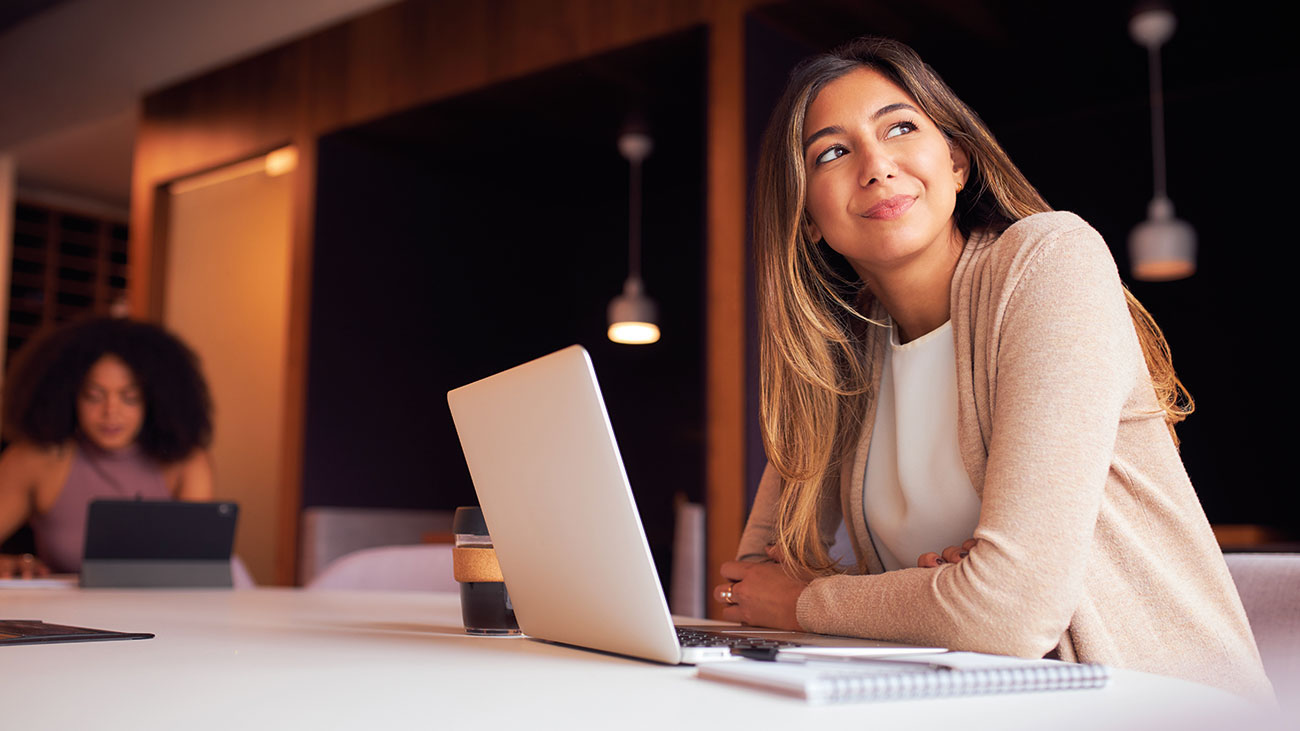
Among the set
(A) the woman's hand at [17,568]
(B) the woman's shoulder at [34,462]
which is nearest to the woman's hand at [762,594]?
(A) the woman's hand at [17,568]

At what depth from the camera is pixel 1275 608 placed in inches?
52.8

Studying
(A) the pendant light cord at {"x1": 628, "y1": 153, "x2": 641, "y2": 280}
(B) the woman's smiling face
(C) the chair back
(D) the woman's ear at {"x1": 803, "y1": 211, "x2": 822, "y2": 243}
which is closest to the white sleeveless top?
(B) the woman's smiling face

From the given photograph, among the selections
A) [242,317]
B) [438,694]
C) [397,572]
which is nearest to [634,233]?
[242,317]

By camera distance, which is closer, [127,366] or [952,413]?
[952,413]

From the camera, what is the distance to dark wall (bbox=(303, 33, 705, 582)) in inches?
205

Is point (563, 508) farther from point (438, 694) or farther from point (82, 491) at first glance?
point (82, 491)

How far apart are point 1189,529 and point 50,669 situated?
3.83ft

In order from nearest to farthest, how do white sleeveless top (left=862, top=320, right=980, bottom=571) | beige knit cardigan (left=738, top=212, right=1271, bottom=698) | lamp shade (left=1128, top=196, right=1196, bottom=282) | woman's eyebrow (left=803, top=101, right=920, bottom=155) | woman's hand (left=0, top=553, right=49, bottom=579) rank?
beige knit cardigan (left=738, top=212, right=1271, bottom=698)
white sleeveless top (left=862, top=320, right=980, bottom=571)
woman's eyebrow (left=803, top=101, right=920, bottom=155)
woman's hand (left=0, top=553, right=49, bottom=579)
lamp shade (left=1128, top=196, right=1196, bottom=282)

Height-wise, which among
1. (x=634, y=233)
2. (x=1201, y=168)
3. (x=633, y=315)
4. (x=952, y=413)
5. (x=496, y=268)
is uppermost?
(x=634, y=233)

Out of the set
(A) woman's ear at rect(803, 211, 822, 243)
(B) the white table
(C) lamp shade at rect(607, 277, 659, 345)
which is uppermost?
(C) lamp shade at rect(607, 277, 659, 345)

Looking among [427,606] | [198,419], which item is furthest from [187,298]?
[427,606]

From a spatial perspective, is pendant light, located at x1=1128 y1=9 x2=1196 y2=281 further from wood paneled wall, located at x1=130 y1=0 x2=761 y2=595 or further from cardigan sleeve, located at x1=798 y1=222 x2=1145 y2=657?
cardigan sleeve, located at x1=798 y1=222 x2=1145 y2=657

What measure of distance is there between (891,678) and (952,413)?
0.77m

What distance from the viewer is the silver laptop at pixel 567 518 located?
87cm
